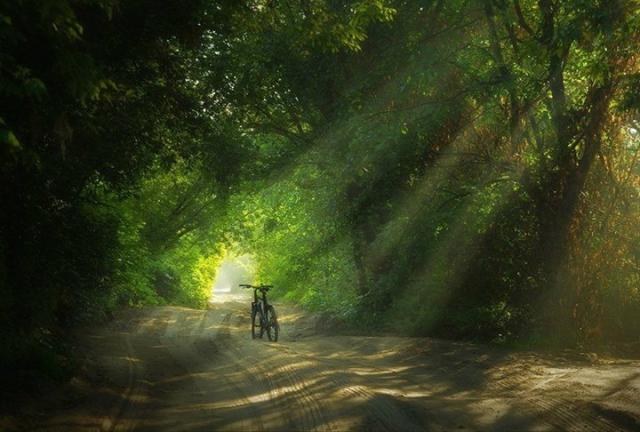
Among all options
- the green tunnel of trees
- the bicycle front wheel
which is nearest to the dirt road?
the green tunnel of trees

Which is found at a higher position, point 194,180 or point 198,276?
point 194,180

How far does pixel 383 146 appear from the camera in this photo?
14.1 metres

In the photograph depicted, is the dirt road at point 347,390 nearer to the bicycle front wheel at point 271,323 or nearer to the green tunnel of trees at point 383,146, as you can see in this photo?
the green tunnel of trees at point 383,146

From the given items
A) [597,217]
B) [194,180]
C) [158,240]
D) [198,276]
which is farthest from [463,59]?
[198,276]

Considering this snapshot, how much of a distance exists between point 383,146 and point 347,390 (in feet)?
24.2

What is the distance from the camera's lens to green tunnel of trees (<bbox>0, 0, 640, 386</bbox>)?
9188mm

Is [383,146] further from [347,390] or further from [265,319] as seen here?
[347,390]

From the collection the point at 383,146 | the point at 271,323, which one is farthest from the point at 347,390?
the point at 271,323

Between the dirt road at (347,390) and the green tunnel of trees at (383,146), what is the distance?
155 cm

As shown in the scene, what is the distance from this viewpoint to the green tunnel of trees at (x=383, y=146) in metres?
9.19

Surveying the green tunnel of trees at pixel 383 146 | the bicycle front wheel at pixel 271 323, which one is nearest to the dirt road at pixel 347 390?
the green tunnel of trees at pixel 383 146

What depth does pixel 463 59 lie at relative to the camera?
1402cm

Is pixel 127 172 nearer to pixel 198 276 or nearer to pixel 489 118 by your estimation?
pixel 489 118

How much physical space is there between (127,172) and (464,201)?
8.15 metres
